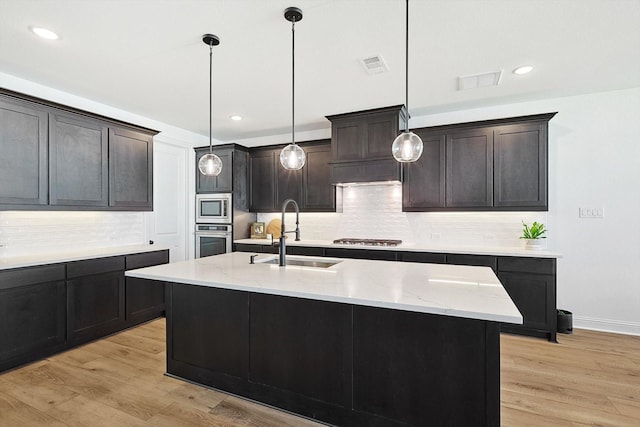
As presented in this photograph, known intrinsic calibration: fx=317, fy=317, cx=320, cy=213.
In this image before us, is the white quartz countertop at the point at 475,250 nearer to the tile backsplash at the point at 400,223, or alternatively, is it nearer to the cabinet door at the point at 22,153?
the tile backsplash at the point at 400,223

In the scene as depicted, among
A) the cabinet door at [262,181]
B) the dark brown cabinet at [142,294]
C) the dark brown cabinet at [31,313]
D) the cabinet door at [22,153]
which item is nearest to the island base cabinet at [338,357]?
the dark brown cabinet at [31,313]

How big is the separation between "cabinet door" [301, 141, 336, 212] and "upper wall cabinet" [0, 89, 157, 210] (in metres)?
2.15

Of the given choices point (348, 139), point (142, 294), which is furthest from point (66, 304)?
point (348, 139)

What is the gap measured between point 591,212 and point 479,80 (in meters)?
2.09

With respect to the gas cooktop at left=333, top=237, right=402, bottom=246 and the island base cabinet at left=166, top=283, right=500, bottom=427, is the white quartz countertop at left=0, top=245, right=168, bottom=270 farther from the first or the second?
the gas cooktop at left=333, top=237, right=402, bottom=246

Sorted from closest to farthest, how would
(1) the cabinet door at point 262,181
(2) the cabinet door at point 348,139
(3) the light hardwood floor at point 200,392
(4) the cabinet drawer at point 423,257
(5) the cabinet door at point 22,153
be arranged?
(3) the light hardwood floor at point 200,392 → (5) the cabinet door at point 22,153 → (4) the cabinet drawer at point 423,257 → (2) the cabinet door at point 348,139 → (1) the cabinet door at point 262,181

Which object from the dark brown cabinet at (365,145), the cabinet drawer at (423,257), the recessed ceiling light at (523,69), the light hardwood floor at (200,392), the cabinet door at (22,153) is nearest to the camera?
the light hardwood floor at (200,392)

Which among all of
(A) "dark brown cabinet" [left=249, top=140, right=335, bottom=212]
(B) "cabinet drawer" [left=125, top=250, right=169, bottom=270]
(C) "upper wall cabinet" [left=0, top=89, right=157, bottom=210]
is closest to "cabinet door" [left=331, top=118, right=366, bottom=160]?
(A) "dark brown cabinet" [left=249, top=140, right=335, bottom=212]

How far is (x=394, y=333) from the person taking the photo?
1774mm

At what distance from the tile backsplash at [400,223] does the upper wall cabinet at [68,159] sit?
229 centimetres

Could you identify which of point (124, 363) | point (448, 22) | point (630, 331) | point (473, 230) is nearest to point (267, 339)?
point (124, 363)

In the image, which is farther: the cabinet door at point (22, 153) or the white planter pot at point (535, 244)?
the white planter pot at point (535, 244)

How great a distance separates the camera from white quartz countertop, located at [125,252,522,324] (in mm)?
1479

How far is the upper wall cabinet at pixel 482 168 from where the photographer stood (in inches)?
142
